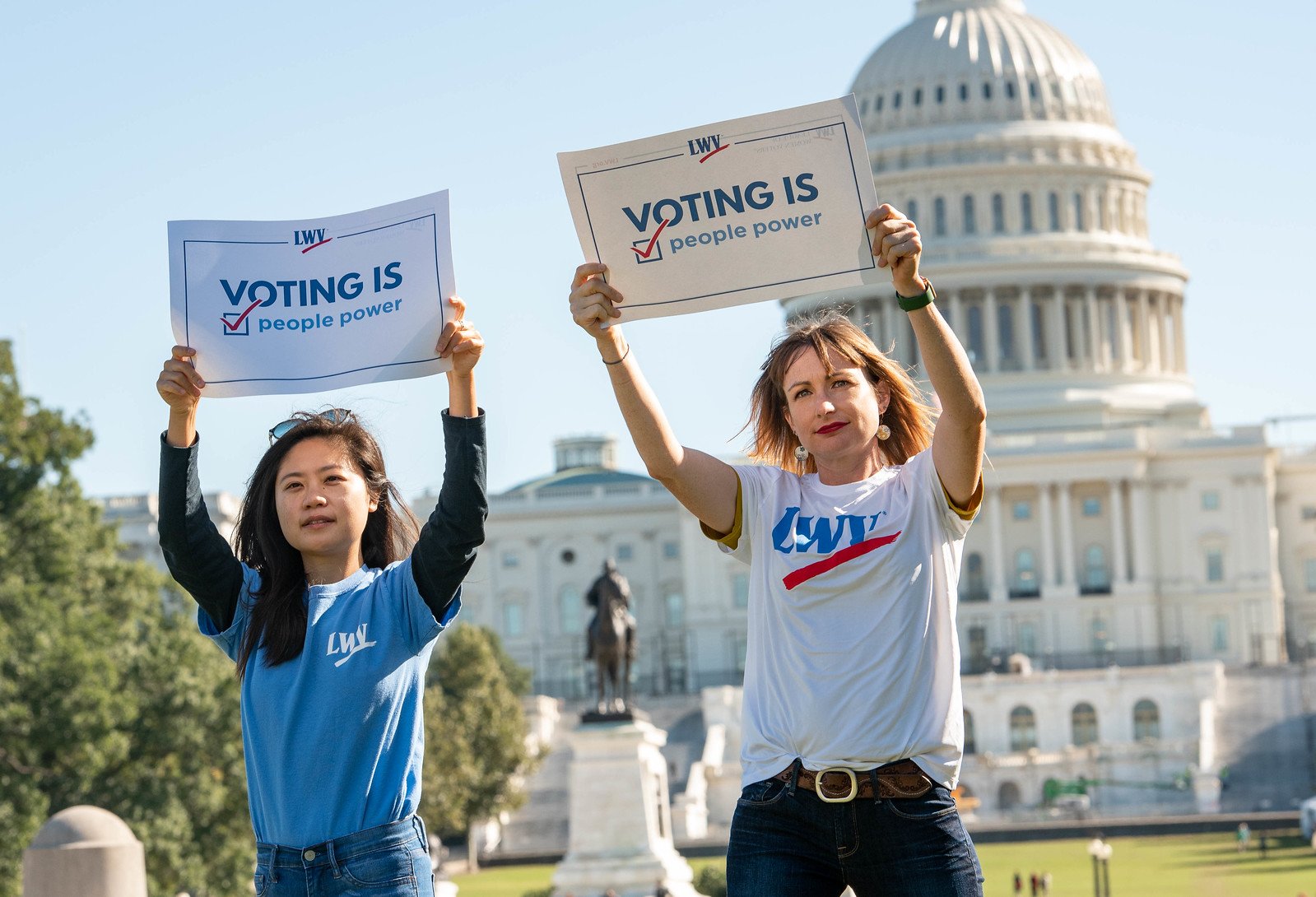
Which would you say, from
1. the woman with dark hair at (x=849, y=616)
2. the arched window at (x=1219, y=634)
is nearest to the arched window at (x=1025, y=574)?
the arched window at (x=1219, y=634)

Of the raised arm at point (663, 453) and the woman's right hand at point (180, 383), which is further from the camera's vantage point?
the woman's right hand at point (180, 383)

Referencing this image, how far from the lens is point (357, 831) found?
8109 mm

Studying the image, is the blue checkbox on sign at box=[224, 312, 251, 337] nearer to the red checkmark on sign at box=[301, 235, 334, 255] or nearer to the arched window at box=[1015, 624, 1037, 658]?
the red checkmark on sign at box=[301, 235, 334, 255]

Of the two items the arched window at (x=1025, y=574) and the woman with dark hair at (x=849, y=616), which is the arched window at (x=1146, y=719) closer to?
the arched window at (x=1025, y=574)

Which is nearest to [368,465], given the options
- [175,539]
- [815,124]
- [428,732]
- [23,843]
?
[175,539]

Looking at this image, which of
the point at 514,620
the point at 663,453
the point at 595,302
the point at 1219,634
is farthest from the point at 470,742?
the point at 663,453

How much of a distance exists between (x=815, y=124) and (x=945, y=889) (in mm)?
2858

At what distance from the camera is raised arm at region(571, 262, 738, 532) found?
338 inches

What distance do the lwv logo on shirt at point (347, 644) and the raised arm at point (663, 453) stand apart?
1134mm

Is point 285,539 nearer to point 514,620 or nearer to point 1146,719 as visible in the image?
point 1146,719

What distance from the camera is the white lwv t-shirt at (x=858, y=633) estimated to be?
8125 millimetres

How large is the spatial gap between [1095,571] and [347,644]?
110 m

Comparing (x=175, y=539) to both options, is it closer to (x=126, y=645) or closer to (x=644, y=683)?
(x=126, y=645)

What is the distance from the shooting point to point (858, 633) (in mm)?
8195
